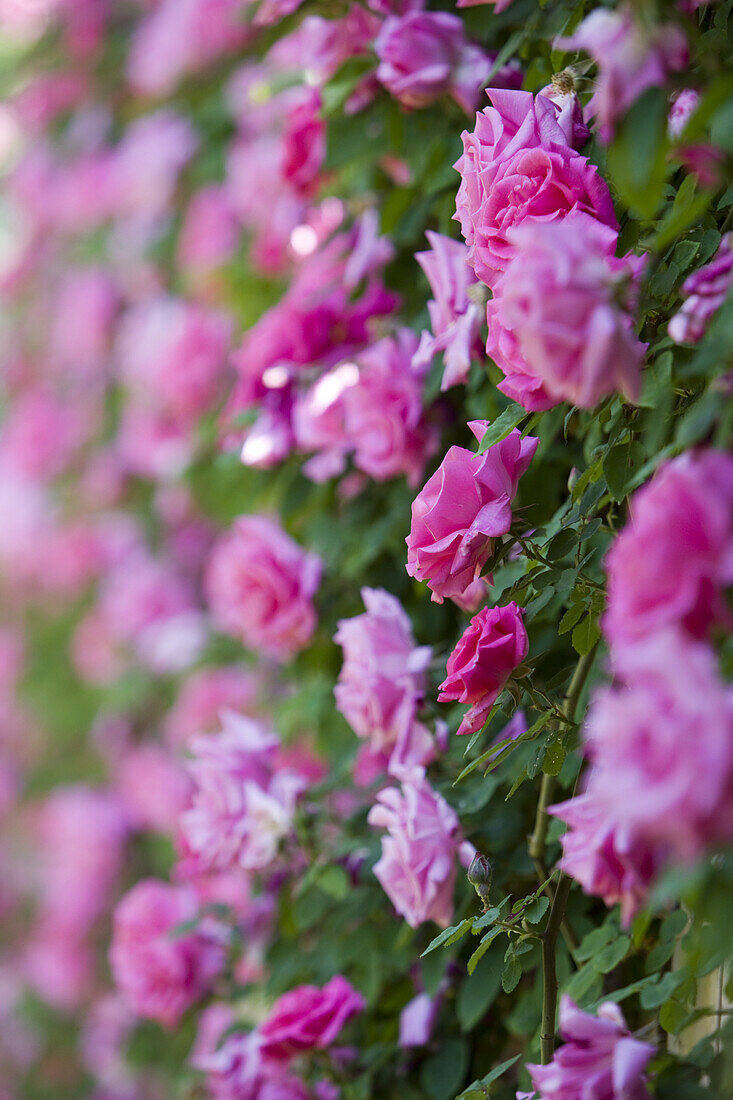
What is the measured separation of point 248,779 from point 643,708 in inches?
26.1

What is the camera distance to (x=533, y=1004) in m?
0.78

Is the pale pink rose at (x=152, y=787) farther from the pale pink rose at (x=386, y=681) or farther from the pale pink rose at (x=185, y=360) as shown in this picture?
the pale pink rose at (x=386, y=681)

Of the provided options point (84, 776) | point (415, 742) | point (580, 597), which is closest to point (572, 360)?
point (580, 597)

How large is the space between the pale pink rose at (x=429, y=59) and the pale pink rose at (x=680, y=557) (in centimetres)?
57

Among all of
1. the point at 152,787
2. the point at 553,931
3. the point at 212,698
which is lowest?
the point at 152,787

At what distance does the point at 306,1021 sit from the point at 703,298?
0.61 metres

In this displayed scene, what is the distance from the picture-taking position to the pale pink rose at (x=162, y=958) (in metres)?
1.10

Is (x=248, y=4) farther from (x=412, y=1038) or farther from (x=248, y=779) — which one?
(x=412, y=1038)

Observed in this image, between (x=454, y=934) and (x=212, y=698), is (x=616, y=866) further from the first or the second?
(x=212, y=698)

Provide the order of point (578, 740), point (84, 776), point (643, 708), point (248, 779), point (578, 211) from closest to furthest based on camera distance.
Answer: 1. point (643, 708)
2. point (578, 211)
3. point (578, 740)
4. point (248, 779)
5. point (84, 776)

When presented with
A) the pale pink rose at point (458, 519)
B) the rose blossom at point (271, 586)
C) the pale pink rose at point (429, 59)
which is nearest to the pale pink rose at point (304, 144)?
the pale pink rose at point (429, 59)

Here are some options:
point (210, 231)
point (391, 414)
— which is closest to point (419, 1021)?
point (391, 414)

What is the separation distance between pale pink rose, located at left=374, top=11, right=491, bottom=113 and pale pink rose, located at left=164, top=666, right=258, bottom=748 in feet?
3.19

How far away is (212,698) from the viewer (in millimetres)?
1619
